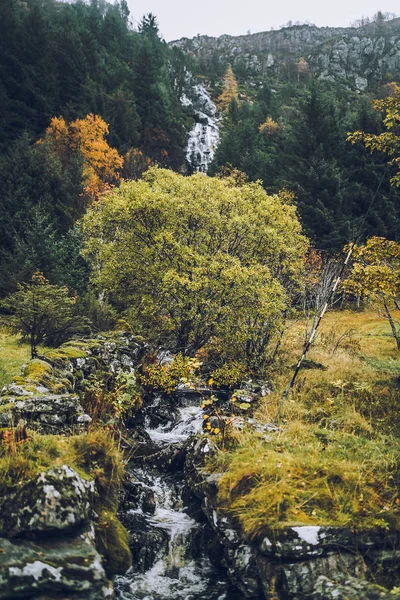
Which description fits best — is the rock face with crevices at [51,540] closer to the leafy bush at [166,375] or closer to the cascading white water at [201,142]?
the leafy bush at [166,375]

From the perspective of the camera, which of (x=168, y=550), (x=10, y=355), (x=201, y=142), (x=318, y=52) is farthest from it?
(x=318, y=52)

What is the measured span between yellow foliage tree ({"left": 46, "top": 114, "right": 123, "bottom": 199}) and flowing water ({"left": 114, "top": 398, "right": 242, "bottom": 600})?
30.0 meters

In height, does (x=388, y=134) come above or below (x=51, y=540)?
above

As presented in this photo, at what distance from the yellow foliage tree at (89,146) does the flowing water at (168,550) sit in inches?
1183

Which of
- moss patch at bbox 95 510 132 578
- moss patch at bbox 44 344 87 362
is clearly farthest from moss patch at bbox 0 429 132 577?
moss patch at bbox 44 344 87 362

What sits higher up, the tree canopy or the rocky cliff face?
the rocky cliff face

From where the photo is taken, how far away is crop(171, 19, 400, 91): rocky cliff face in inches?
3854

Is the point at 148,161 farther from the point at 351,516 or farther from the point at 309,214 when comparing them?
the point at 351,516

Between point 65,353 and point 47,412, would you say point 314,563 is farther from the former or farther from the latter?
point 65,353

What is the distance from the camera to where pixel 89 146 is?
37.6 meters

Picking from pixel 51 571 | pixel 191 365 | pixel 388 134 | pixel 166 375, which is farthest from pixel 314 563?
pixel 388 134

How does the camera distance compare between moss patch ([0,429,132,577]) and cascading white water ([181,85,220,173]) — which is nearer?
moss patch ([0,429,132,577])

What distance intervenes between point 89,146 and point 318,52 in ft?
363

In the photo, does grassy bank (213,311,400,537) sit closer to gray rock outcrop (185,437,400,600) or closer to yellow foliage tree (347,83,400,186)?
gray rock outcrop (185,437,400,600)
